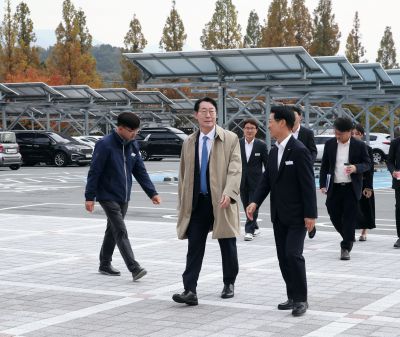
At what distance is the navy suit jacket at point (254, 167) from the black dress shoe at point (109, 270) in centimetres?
343

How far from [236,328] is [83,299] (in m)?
1.83

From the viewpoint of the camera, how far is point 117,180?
9.25m

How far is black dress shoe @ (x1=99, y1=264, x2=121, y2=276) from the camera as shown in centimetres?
944

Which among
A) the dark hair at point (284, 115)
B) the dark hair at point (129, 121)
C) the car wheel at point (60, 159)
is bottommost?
the car wheel at point (60, 159)

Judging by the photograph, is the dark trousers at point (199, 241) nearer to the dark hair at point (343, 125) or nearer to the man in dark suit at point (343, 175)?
the man in dark suit at point (343, 175)

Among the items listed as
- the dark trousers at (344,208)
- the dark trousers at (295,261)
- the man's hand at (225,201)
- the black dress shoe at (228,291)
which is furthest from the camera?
the dark trousers at (344,208)

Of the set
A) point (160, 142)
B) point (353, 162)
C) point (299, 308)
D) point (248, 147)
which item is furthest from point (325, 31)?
point (299, 308)

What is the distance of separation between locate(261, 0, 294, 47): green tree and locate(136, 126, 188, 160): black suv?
18949mm

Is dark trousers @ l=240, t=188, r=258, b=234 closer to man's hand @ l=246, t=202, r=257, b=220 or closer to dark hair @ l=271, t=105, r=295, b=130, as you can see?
man's hand @ l=246, t=202, r=257, b=220

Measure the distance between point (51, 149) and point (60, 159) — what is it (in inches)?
24.0

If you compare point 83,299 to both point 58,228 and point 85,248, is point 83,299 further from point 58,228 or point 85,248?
point 58,228

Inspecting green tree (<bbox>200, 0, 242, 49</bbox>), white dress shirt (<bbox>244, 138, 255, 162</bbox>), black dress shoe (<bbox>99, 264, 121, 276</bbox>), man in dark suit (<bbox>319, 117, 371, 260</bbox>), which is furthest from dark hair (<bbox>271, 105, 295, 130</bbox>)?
green tree (<bbox>200, 0, 242, 49</bbox>)

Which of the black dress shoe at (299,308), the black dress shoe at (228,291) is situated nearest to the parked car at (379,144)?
the black dress shoe at (228,291)

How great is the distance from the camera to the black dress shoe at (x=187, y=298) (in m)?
7.70
